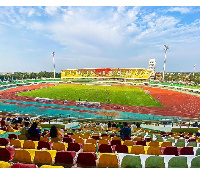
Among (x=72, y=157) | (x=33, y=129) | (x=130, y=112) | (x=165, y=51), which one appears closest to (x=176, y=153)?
(x=72, y=157)

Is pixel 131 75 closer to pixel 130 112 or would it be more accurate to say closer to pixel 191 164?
pixel 130 112

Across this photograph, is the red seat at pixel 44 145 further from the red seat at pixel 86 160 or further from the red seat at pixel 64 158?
the red seat at pixel 86 160

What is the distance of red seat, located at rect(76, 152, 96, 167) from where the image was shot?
159 inches

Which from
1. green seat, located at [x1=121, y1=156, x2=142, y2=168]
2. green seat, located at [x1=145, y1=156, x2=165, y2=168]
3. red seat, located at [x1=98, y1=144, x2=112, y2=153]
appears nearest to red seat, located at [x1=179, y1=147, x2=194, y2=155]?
green seat, located at [x1=145, y1=156, x2=165, y2=168]

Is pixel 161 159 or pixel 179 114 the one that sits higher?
pixel 161 159

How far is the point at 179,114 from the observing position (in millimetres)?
28109

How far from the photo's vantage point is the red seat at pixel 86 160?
13.2 feet

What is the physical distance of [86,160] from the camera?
4074 mm

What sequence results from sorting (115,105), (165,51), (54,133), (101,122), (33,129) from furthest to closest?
(165,51), (115,105), (101,122), (54,133), (33,129)

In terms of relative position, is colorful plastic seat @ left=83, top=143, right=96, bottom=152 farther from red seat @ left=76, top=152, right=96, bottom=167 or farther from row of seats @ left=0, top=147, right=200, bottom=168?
red seat @ left=76, top=152, right=96, bottom=167

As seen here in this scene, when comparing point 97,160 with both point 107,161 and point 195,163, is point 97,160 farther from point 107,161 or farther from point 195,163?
point 195,163

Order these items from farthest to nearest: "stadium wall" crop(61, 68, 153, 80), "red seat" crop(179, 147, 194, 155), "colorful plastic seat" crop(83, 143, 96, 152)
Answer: "stadium wall" crop(61, 68, 153, 80) < "colorful plastic seat" crop(83, 143, 96, 152) < "red seat" crop(179, 147, 194, 155)
